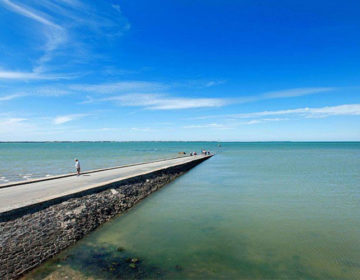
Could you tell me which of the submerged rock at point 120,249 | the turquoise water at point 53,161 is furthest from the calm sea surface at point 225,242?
the turquoise water at point 53,161

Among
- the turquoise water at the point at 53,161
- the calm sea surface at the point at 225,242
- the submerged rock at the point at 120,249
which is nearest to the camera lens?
the calm sea surface at the point at 225,242

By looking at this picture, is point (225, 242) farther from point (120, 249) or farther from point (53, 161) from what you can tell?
point (53, 161)

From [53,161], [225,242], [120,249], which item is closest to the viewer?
[120,249]

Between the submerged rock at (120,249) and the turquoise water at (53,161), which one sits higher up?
the turquoise water at (53,161)

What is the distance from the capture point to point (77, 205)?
32.6 feet

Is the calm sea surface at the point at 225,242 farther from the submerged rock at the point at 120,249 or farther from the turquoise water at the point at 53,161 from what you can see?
the turquoise water at the point at 53,161

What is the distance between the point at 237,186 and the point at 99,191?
477 inches

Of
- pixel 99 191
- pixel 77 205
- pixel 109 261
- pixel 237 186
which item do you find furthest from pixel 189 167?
pixel 109 261

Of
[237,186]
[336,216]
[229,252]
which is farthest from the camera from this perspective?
[237,186]

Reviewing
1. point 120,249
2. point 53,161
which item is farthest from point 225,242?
point 53,161

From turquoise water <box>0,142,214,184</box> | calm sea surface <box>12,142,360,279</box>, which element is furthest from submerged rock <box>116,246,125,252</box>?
turquoise water <box>0,142,214,184</box>

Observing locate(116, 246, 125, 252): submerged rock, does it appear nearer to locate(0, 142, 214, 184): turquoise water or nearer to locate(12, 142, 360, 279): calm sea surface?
locate(12, 142, 360, 279): calm sea surface

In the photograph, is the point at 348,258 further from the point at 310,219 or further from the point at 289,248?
the point at 310,219

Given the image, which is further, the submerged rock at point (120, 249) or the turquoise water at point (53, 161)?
the turquoise water at point (53, 161)
